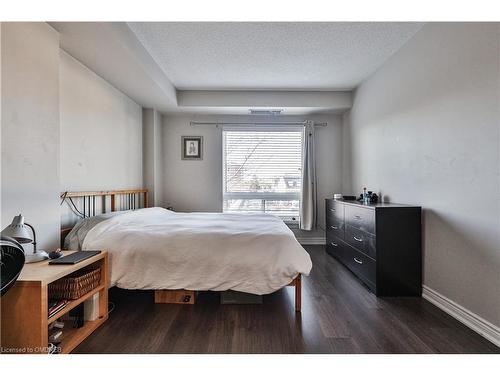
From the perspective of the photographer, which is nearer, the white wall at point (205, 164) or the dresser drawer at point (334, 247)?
the dresser drawer at point (334, 247)

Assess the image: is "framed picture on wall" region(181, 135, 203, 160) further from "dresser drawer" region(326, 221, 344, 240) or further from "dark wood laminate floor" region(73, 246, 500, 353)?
"dark wood laminate floor" region(73, 246, 500, 353)

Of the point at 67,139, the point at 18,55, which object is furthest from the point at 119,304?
the point at 18,55

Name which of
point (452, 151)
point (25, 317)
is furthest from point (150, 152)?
point (452, 151)

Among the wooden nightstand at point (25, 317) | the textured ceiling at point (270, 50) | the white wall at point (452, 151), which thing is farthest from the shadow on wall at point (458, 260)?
the wooden nightstand at point (25, 317)

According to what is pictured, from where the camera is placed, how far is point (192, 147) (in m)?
4.49

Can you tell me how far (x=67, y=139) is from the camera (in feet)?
7.81

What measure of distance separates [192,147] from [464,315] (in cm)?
406

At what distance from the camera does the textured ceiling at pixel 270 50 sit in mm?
2387

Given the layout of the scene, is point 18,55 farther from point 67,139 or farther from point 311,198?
point 311,198

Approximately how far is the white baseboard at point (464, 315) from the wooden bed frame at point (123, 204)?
121cm

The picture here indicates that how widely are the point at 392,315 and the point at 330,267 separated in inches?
49.1

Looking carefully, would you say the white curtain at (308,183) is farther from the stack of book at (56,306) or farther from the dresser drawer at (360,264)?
the stack of book at (56,306)

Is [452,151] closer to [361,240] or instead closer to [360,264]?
[361,240]

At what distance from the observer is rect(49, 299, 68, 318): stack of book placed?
4.77ft
